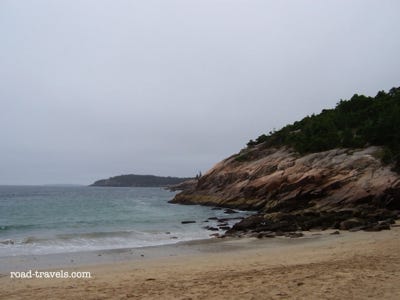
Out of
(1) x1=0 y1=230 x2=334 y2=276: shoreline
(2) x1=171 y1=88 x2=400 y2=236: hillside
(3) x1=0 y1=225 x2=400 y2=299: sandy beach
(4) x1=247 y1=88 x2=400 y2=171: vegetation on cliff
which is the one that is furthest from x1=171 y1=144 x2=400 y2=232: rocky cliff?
(3) x1=0 y1=225 x2=400 y2=299: sandy beach

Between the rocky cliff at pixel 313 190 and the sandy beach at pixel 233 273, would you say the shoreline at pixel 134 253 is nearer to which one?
the sandy beach at pixel 233 273

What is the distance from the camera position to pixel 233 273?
1312 cm

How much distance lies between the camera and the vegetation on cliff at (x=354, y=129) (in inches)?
1730

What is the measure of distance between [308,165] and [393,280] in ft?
117

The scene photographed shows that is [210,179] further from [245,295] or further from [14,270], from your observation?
[245,295]

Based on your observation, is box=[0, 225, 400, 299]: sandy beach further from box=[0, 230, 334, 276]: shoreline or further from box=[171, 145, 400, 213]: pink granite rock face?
box=[171, 145, 400, 213]: pink granite rock face

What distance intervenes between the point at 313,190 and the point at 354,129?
16.8 meters

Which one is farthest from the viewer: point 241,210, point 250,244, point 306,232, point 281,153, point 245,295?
point 281,153

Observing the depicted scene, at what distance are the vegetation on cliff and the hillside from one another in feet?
0.30

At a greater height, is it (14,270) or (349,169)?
(349,169)

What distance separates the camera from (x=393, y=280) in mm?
10375

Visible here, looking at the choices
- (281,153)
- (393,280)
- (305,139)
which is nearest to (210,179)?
(281,153)

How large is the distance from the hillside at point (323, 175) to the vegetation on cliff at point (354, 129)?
9 cm

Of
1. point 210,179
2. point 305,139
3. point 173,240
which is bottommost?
point 173,240
